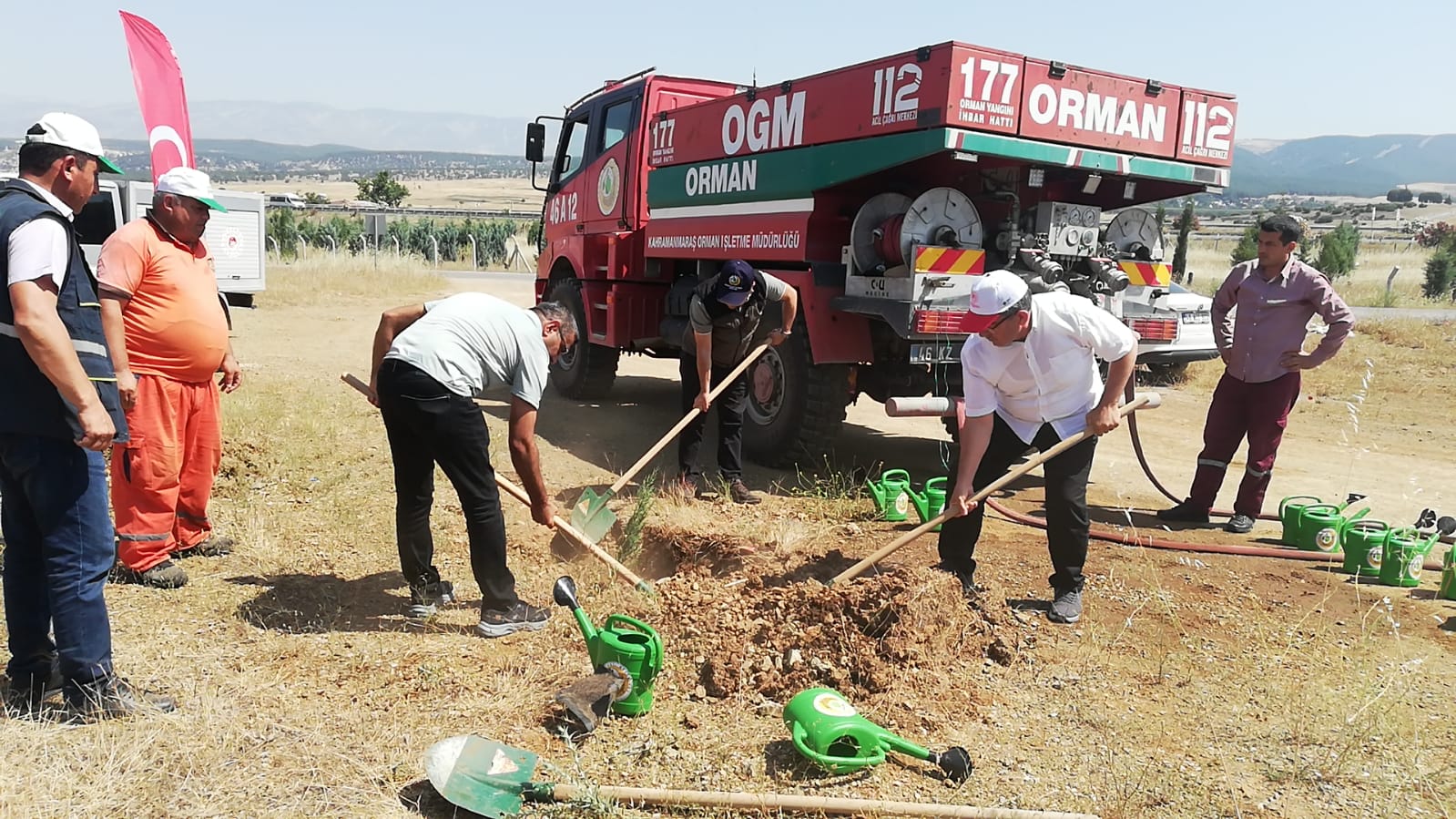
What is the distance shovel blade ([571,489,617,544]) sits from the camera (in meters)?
4.79

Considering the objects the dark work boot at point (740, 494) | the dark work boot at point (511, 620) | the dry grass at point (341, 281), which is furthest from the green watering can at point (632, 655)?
the dry grass at point (341, 281)

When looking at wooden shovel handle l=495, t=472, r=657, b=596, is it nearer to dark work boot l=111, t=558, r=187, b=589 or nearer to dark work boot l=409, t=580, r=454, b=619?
dark work boot l=409, t=580, r=454, b=619

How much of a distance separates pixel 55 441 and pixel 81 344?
0.35 meters

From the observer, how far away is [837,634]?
12.4 feet

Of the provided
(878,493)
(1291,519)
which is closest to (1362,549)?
(1291,519)

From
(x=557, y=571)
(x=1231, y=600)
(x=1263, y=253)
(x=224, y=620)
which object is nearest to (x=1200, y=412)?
(x=1263, y=253)

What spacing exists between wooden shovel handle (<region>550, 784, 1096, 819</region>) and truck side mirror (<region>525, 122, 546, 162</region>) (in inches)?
302

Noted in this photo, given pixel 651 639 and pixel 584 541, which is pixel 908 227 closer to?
pixel 584 541

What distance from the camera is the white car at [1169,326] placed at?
261 inches

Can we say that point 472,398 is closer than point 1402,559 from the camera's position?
Yes

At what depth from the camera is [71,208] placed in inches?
123

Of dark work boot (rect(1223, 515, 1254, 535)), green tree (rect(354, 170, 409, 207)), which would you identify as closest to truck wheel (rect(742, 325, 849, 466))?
dark work boot (rect(1223, 515, 1254, 535))

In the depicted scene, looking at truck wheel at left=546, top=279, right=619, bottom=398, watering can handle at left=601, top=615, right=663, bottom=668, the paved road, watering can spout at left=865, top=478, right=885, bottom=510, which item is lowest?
watering can handle at left=601, top=615, right=663, bottom=668

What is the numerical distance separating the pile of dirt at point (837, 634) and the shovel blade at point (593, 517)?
659 mm
